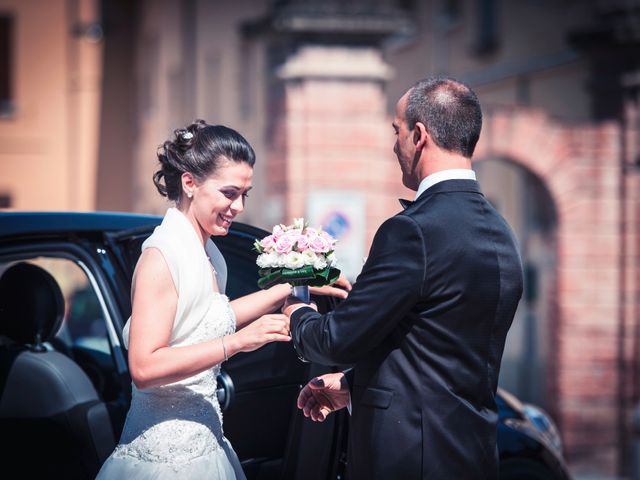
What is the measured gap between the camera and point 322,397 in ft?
11.4

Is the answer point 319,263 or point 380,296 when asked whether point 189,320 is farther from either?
point 380,296

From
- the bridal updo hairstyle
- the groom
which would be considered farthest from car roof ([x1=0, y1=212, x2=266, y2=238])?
the groom

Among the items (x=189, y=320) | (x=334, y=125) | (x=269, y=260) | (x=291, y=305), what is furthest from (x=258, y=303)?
(x=334, y=125)

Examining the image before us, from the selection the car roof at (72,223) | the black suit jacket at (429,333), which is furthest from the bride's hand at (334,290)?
the black suit jacket at (429,333)

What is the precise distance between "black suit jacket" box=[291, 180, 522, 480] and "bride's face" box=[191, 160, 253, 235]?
433mm

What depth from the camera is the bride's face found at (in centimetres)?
325

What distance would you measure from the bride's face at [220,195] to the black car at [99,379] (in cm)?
48

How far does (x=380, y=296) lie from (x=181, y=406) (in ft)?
2.39

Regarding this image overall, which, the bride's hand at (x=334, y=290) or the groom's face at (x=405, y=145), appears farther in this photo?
the bride's hand at (x=334, y=290)

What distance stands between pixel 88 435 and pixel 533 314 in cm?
1593

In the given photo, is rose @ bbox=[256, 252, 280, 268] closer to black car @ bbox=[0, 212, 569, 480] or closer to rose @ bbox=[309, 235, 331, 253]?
rose @ bbox=[309, 235, 331, 253]

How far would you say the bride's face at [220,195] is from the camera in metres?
3.25

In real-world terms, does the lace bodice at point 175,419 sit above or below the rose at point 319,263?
below

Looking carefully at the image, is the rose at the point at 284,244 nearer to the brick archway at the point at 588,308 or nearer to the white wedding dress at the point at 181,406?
the white wedding dress at the point at 181,406
